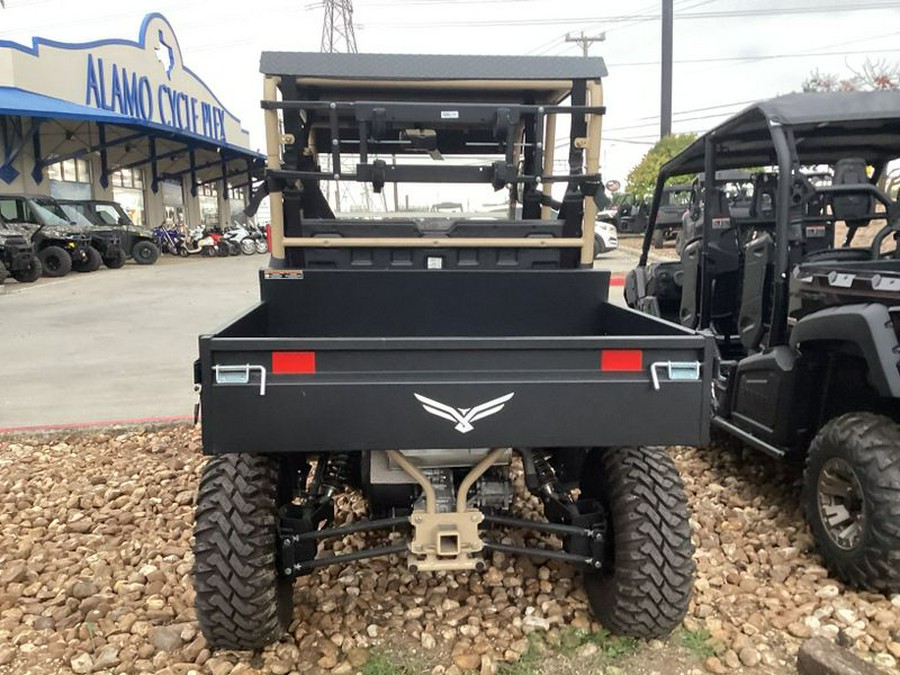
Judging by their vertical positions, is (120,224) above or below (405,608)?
above

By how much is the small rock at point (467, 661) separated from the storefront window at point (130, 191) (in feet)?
82.0

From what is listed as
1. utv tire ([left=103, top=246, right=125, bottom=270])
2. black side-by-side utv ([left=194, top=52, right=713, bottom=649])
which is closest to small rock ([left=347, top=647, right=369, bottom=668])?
black side-by-side utv ([left=194, top=52, right=713, bottom=649])

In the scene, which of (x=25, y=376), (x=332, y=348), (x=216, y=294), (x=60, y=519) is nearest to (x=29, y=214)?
(x=216, y=294)

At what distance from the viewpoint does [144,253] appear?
796 inches

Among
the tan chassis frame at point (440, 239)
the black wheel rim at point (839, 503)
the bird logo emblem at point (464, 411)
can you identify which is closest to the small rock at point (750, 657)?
the black wheel rim at point (839, 503)

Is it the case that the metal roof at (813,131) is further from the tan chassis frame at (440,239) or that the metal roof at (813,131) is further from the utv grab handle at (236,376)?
the utv grab handle at (236,376)

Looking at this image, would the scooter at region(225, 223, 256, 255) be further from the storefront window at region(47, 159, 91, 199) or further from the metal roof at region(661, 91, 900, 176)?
the metal roof at region(661, 91, 900, 176)

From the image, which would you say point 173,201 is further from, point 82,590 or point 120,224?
point 82,590

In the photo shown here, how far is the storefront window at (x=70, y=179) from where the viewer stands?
2159 centimetres

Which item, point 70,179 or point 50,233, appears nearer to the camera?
point 50,233

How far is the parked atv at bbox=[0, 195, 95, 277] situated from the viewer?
15531 millimetres

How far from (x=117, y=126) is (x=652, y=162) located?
55.2 ft

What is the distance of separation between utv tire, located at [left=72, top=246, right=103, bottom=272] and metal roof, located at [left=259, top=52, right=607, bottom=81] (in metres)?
15.6

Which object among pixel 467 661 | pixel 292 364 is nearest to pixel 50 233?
pixel 292 364
